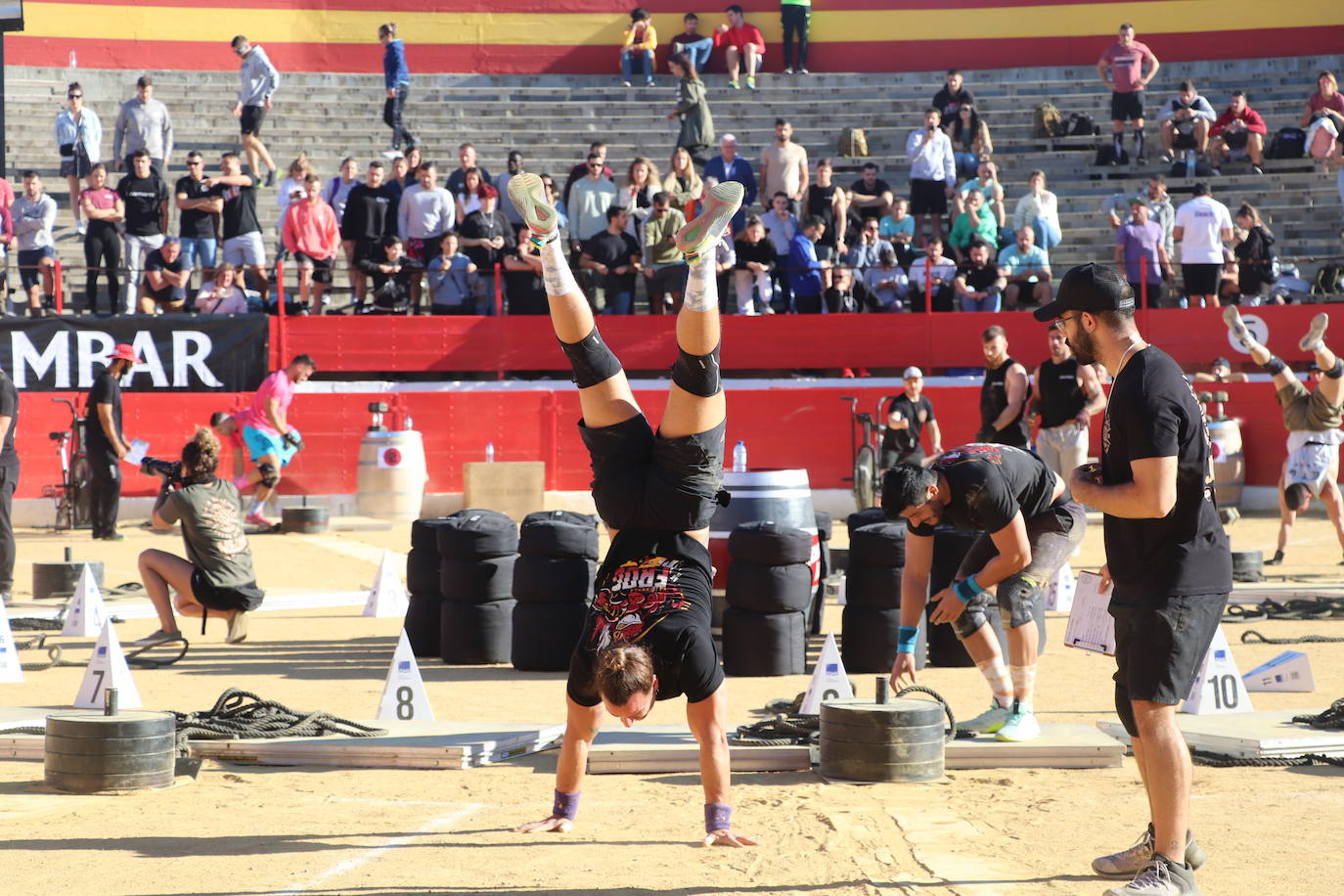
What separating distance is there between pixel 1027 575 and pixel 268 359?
14.7 meters

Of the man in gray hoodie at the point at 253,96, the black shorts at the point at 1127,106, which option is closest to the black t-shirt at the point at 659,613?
the man in gray hoodie at the point at 253,96

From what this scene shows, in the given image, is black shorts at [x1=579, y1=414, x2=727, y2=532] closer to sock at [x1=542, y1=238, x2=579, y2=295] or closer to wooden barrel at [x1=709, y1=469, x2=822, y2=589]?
sock at [x1=542, y1=238, x2=579, y2=295]

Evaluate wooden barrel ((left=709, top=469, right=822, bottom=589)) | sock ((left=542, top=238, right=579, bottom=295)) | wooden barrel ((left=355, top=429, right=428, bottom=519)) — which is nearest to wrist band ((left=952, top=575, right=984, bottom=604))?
sock ((left=542, top=238, right=579, bottom=295))

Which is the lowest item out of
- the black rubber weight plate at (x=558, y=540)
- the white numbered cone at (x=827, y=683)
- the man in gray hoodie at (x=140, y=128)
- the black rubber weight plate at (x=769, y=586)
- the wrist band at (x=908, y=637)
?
the white numbered cone at (x=827, y=683)

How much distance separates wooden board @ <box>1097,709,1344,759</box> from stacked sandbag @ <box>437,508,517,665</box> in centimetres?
426

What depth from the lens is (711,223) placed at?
21.6 ft

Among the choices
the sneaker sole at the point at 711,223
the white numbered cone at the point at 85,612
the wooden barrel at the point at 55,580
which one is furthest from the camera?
the wooden barrel at the point at 55,580

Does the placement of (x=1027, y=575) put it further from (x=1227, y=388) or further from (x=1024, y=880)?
(x=1227, y=388)

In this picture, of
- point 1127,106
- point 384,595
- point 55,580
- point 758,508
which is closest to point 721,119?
point 1127,106

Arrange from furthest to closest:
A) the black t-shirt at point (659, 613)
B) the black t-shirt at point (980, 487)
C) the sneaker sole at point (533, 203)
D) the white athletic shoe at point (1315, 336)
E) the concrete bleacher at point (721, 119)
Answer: the concrete bleacher at point (721, 119)
the white athletic shoe at point (1315, 336)
the black t-shirt at point (980, 487)
the sneaker sole at point (533, 203)
the black t-shirt at point (659, 613)

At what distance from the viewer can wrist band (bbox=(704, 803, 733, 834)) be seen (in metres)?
6.44

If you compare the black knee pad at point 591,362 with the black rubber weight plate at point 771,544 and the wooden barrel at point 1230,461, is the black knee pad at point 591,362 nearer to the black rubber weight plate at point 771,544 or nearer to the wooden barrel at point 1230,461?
the black rubber weight plate at point 771,544

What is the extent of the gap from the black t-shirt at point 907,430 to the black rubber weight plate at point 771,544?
822 cm

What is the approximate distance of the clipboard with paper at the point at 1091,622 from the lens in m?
7.78
